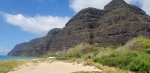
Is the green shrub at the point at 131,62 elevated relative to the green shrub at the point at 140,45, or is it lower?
lower

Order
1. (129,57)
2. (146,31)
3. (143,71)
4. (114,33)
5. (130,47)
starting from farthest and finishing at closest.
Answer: (114,33) < (146,31) < (130,47) < (129,57) < (143,71)

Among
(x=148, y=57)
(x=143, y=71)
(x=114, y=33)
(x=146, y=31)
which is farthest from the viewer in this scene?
(x=114, y=33)

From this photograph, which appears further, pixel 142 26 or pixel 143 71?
pixel 142 26

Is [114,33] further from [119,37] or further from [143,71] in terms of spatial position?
[143,71]

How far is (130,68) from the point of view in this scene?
1048 inches

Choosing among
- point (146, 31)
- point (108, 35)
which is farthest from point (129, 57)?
point (108, 35)

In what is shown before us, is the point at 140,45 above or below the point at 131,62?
above

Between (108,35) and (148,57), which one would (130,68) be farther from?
(108,35)

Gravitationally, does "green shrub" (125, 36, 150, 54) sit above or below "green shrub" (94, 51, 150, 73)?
above

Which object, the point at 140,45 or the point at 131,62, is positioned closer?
the point at 131,62

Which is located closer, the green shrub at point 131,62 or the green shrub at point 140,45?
the green shrub at point 131,62

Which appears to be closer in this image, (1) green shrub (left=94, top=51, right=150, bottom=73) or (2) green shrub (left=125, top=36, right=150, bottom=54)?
(1) green shrub (left=94, top=51, right=150, bottom=73)

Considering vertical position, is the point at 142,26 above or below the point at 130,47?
above

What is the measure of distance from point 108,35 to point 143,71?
170 m
